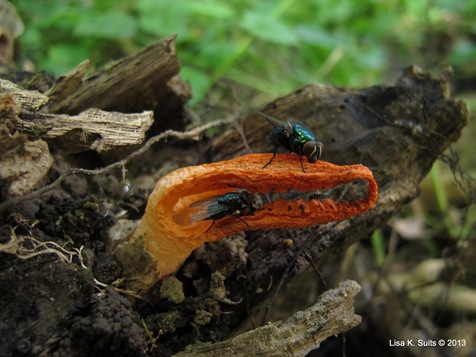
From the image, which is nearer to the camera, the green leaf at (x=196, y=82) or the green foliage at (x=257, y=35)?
the green leaf at (x=196, y=82)

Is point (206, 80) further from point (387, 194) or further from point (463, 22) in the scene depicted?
point (463, 22)

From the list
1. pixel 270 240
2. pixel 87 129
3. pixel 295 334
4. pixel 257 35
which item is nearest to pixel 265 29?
pixel 257 35

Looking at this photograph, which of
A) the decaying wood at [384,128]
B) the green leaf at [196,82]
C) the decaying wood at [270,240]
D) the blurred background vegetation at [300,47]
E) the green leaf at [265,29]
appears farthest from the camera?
the green leaf at [265,29]

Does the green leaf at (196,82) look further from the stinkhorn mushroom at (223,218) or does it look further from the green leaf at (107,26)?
the stinkhorn mushroom at (223,218)

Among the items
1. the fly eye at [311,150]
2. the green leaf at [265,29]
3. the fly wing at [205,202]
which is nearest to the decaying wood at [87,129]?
the fly wing at [205,202]

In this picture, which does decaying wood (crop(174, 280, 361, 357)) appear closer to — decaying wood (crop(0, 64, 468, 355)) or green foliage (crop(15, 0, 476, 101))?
decaying wood (crop(0, 64, 468, 355))

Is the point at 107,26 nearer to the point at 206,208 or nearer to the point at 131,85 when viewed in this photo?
the point at 131,85

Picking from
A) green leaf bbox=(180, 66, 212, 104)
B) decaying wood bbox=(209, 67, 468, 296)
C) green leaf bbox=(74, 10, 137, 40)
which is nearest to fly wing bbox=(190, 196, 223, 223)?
decaying wood bbox=(209, 67, 468, 296)
